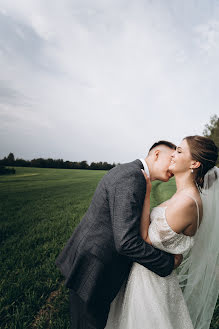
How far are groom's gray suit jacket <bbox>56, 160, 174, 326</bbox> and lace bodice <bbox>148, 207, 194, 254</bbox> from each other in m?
0.10

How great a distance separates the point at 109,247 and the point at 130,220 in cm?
45

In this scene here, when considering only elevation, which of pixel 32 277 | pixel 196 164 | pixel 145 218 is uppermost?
Result: pixel 196 164

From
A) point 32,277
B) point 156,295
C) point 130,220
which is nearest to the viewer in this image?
point 130,220

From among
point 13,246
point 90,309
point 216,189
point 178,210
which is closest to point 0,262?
point 13,246

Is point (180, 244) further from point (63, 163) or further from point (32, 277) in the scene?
point (63, 163)

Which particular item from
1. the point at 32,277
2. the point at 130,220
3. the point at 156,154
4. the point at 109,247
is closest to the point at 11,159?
the point at 32,277

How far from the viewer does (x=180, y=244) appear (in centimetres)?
230

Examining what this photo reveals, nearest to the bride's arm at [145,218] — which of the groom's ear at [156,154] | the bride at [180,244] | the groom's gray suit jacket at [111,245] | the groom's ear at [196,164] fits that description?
the bride at [180,244]

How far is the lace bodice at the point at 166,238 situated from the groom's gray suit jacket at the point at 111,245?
0.10m

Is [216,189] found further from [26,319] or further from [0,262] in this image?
[0,262]

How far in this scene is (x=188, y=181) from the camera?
2738 millimetres

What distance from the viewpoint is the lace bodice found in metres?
2.23

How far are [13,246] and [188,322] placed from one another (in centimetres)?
512

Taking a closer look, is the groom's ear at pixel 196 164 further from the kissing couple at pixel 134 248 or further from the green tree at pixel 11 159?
the green tree at pixel 11 159
